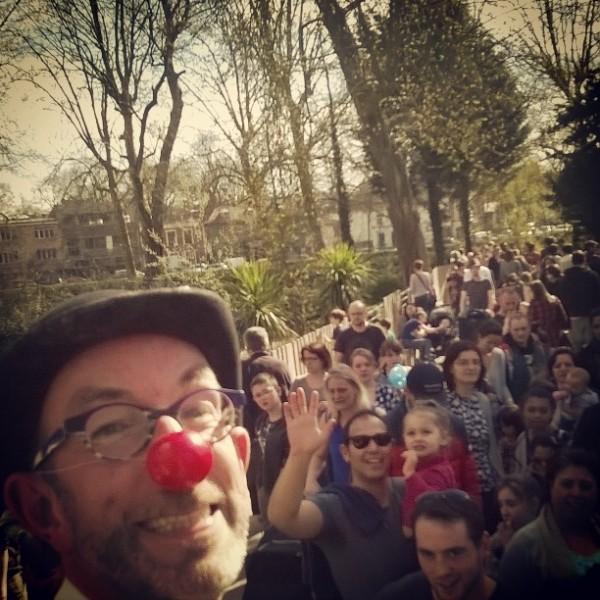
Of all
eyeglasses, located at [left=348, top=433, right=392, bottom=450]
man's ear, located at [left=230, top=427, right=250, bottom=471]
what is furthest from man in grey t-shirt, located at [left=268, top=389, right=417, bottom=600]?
man's ear, located at [left=230, top=427, right=250, bottom=471]

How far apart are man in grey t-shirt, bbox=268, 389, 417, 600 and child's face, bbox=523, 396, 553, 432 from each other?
654 millimetres

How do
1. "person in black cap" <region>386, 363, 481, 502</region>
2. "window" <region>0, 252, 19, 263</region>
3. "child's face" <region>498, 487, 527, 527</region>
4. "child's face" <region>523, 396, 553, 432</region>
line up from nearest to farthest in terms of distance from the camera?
1. "window" <region>0, 252, 19, 263</region>
2. "person in black cap" <region>386, 363, 481, 502</region>
3. "child's face" <region>498, 487, 527, 527</region>
4. "child's face" <region>523, 396, 553, 432</region>

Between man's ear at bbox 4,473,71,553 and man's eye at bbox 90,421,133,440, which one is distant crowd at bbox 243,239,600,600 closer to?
man's eye at bbox 90,421,133,440

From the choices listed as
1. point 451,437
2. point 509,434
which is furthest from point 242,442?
point 509,434

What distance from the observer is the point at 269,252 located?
180cm

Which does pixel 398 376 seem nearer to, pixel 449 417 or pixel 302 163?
pixel 449 417

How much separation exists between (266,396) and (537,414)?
985 mm

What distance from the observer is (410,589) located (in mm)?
1569

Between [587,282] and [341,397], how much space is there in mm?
1009

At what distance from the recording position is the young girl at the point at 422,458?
1624mm

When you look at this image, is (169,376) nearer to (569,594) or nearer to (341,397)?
(341,397)

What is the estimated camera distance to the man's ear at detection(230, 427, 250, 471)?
4.79 feet

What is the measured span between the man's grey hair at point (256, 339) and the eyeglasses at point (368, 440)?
372 millimetres

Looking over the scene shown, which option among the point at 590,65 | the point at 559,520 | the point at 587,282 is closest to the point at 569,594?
the point at 559,520
